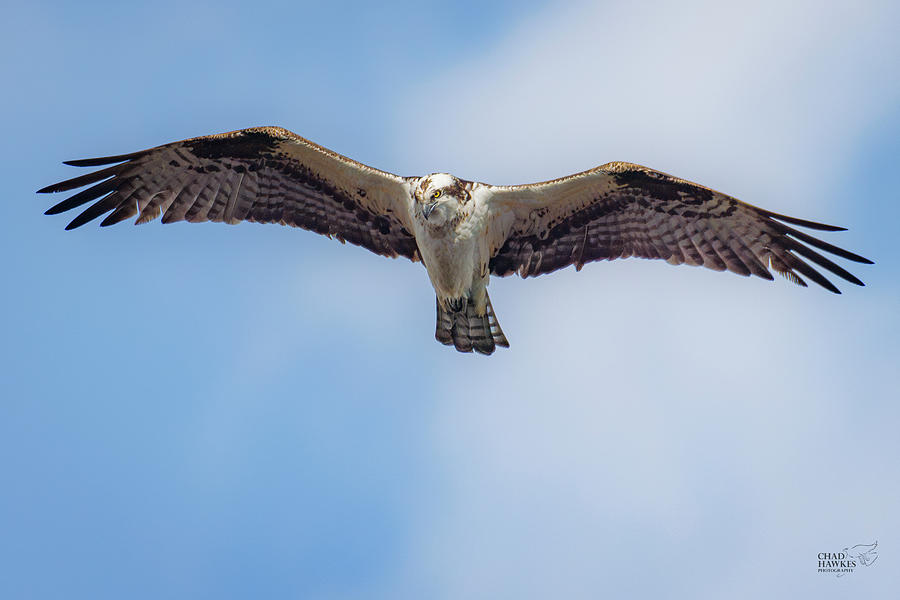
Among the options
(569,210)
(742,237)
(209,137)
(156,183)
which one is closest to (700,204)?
(742,237)

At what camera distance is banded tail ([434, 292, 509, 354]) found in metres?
10.8

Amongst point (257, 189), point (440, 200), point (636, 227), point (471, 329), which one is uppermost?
point (636, 227)

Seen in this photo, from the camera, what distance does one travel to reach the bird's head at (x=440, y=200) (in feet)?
31.7

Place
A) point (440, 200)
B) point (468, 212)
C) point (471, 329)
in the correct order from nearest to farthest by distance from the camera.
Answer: point (440, 200)
point (468, 212)
point (471, 329)

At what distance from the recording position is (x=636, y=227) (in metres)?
10.9

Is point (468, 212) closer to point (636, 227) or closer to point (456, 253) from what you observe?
point (456, 253)

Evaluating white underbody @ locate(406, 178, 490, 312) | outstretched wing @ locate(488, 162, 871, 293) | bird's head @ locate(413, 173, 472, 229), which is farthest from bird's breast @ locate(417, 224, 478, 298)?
outstretched wing @ locate(488, 162, 871, 293)

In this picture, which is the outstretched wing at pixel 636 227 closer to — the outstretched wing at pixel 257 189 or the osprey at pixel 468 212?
the osprey at pixel 468 212

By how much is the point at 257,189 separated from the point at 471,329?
306 centimetres

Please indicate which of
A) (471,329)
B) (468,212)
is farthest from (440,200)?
(471,329)

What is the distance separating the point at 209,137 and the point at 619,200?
4.79 m

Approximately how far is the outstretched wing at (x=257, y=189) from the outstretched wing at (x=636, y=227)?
52.2 inches

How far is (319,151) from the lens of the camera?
34.3 feet

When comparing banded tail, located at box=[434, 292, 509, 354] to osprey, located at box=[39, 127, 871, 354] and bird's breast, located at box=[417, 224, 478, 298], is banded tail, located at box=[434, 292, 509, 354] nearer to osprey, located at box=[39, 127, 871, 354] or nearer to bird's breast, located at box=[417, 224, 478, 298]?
osprey, located at box=[39, 127, 871, 354]
